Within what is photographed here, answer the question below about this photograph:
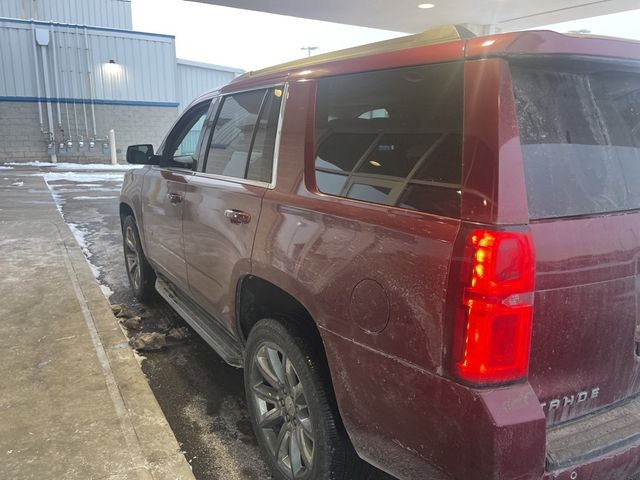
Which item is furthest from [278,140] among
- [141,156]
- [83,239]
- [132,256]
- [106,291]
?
[83,239]

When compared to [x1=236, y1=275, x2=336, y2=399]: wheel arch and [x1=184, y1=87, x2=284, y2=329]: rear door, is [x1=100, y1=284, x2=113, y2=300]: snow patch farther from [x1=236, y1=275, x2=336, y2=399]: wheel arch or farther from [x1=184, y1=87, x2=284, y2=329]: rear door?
[x1=236, y1=275, x2=336, y2=399]: wheel arch

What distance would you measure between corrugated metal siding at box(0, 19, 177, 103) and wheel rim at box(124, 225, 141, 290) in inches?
779

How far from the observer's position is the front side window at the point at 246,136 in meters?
2.72

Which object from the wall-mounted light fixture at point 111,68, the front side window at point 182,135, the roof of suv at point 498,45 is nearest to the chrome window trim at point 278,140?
the roof of suv at point 498,45

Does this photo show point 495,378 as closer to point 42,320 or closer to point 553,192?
point 553,192

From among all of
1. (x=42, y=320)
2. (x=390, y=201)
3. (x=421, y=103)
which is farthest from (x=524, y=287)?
(x=42, y=320)

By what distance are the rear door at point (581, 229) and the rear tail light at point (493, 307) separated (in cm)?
7

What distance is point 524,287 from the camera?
61.7 inches

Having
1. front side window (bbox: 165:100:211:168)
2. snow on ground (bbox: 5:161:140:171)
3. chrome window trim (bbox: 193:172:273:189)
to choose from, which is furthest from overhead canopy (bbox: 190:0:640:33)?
snow on ground (bbox: 5:161:140:171)

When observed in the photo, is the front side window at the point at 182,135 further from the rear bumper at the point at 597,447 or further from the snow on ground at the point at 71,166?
the snow on ground at the point at 71,166

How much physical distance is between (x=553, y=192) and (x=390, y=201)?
1.76 ft

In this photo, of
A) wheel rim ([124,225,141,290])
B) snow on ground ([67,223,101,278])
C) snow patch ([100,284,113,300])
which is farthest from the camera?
snow on ground ([67,223,101,278])

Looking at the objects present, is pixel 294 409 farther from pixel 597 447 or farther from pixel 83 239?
pixel 83 239

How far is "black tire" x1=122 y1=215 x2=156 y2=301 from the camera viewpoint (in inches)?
197
